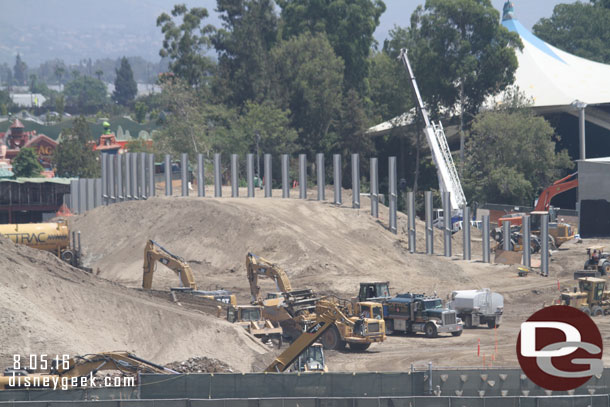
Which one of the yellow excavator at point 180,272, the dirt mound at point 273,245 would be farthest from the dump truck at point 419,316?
the dirt mound at point 273,245

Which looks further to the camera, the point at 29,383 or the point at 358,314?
the point at 358,314

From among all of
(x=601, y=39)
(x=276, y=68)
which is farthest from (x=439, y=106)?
(x=601, y=39)

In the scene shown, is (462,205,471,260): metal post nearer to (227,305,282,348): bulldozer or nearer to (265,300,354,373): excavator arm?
(227,305,282,348): bulldozer

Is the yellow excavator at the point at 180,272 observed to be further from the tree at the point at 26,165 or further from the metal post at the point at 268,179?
the tree at the point at 26,165

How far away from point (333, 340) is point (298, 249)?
63.3 ft

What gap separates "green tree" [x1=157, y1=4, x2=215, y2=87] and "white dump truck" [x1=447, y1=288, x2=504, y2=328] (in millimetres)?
81761

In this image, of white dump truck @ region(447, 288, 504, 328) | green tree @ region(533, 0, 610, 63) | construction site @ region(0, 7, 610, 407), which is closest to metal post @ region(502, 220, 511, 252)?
construction site @ region(0, 7, 610, 407)

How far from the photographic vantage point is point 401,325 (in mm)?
45969

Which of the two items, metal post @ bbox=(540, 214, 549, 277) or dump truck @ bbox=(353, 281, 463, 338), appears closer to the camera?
dump truck @ bbox=(353, 281, 463, 338)

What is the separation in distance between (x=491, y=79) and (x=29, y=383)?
73677 millimetres

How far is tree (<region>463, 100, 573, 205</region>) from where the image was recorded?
297ft

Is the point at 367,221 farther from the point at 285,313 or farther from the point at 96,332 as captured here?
the point at 96,332

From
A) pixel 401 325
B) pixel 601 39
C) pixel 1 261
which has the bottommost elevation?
pixel 401 325

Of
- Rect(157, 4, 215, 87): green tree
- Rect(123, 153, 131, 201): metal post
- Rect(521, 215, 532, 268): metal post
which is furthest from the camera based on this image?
Rect(157, 4, 215, 87): green tree
